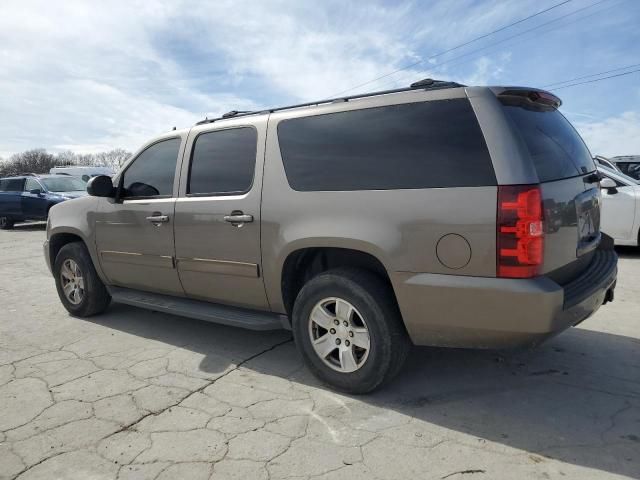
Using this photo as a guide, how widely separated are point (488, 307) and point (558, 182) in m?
0.84

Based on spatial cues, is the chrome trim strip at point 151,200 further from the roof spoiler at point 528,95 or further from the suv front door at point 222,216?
the roof spoiler at point 528,95

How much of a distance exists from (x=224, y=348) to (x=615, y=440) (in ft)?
9.33

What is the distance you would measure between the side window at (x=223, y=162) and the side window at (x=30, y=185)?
14.0m

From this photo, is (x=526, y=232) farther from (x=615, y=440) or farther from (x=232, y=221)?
(x=232, y=221)

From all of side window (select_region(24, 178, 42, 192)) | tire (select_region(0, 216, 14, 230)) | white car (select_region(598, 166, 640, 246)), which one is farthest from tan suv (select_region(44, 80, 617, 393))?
tire (select_region(0, 216, 14, 230))

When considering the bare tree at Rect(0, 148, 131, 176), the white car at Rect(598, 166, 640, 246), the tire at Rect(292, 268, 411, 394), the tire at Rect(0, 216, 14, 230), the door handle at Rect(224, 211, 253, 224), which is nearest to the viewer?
the tire at Rect(292, 268, 411, 394)

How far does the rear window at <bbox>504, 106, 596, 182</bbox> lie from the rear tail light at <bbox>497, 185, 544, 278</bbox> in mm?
215

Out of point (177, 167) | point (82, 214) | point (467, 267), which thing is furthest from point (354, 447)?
point (82, 214)

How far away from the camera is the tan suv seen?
2613 millimetres

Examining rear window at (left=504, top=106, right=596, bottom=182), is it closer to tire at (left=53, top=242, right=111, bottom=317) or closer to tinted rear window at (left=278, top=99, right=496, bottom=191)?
tinted rear window at (left=278, top=99, right=496, bottom=191)

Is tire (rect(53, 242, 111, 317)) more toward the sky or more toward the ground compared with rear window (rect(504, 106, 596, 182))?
more toward the ground

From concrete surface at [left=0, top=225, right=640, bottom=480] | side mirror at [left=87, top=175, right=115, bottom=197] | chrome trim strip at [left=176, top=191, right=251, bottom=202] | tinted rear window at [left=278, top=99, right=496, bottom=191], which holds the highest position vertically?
tinted rear window at [left=278, top=99, right=496, bottom=191]

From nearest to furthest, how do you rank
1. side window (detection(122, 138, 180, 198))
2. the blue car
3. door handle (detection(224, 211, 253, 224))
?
door handle (detection(224, 211, 253, 224))
side window (detection(122, 138, 180, 198))
the blue car

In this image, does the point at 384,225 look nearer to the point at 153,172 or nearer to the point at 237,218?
the point at 237,218
